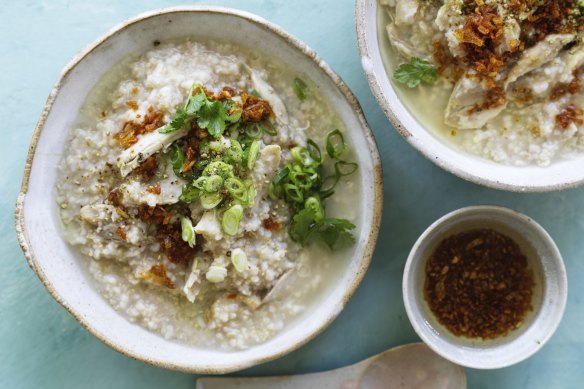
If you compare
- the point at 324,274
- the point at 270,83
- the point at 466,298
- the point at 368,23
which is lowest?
the point at 466,298

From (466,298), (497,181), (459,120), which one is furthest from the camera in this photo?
(466,298)

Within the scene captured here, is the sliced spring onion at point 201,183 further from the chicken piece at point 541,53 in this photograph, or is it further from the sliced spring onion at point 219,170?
the chicken piece at point 541,53

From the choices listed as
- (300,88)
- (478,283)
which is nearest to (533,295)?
(478,283)

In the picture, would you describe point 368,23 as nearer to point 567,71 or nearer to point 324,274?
point 567,71

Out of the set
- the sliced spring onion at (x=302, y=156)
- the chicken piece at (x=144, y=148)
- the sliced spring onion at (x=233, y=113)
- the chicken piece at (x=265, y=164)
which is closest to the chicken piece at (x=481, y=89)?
the sliced spring onion at (x=302, y=156)

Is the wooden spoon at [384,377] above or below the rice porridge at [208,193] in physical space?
below

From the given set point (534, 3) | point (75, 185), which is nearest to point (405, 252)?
point (534, 3)
